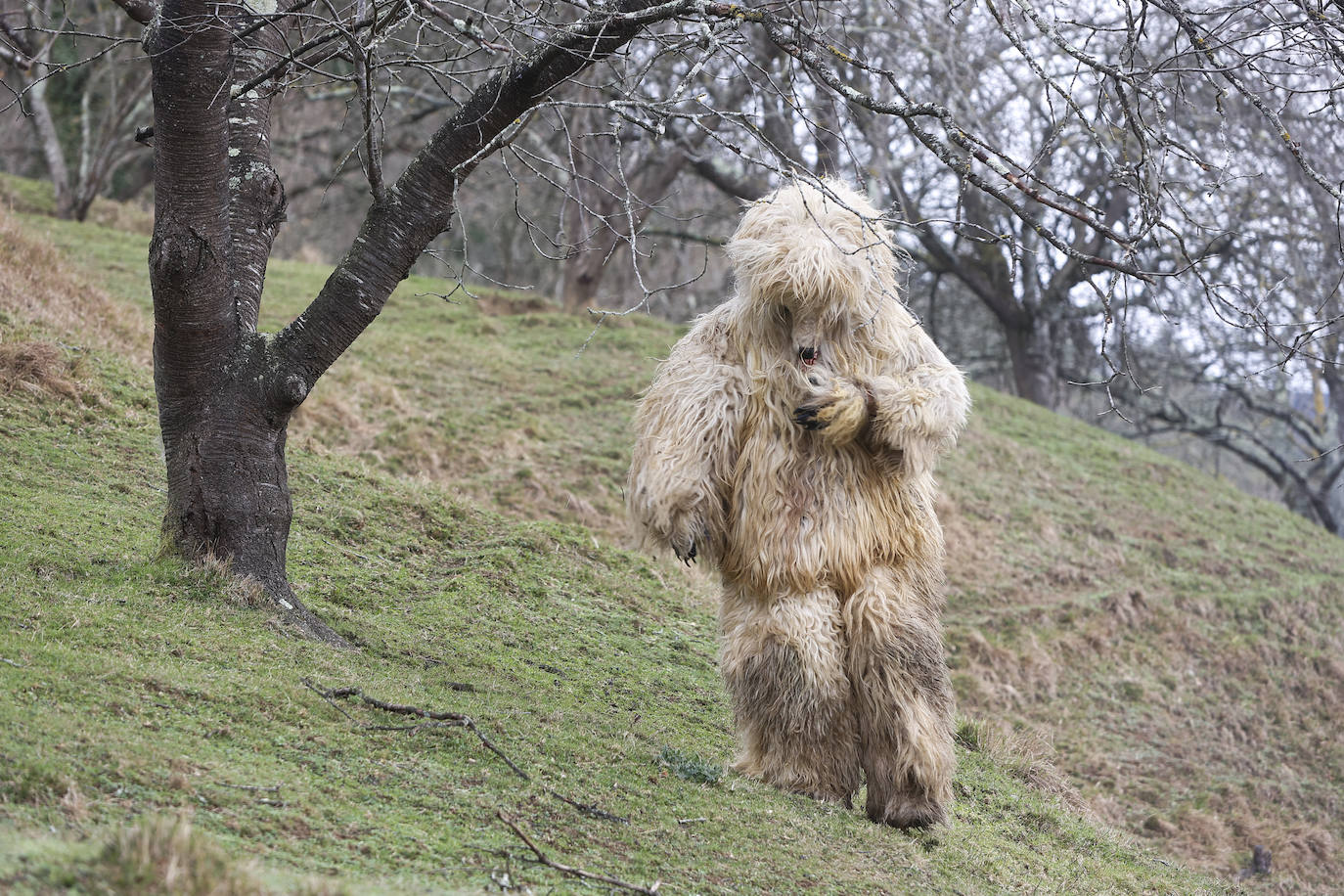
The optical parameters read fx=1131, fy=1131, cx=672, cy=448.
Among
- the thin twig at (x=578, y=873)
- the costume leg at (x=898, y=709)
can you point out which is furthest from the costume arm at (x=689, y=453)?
the thin twig at (x=578, y=873)

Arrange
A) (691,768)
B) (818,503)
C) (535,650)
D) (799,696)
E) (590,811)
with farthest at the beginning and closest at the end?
(535,650) < (818,503) < (799,696) < (691,768) < (590,811)

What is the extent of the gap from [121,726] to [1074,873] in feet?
14.3

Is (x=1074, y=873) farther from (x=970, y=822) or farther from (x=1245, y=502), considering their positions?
(x=1245, y=502)

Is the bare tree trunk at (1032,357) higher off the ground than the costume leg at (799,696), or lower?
higher

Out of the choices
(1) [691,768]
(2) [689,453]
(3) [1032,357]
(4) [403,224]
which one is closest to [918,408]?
(2) [689,453]

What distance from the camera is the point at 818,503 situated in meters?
5.02

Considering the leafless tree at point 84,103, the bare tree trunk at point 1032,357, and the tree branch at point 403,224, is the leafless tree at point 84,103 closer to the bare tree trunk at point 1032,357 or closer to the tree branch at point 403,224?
the tree branch at point 403,224

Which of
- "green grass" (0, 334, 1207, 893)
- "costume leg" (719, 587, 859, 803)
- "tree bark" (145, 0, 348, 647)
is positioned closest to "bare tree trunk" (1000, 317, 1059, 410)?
"green grass" (0, 334, 1207, 893)

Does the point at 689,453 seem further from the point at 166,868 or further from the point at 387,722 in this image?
the point at 166,868

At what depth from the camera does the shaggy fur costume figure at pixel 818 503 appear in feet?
16.0

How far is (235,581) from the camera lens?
4.91 m

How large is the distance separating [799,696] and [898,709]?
1.38 feet

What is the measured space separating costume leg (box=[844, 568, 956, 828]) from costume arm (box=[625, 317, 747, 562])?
0.76 meters

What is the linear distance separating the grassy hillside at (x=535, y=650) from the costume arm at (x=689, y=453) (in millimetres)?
966
